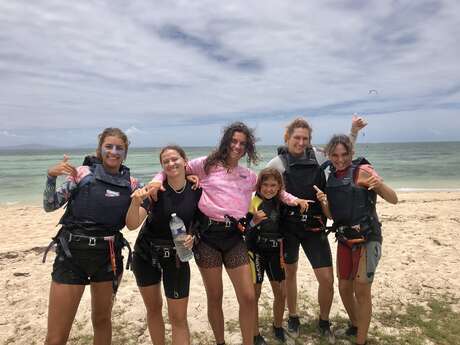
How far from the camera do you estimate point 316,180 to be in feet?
15.3

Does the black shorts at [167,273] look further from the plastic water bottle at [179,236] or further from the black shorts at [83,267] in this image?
the black shorts at [83,267]

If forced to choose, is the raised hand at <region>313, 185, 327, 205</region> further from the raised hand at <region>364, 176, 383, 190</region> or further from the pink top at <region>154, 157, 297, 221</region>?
the pink top at <region>154, 157, 297, 221</region>

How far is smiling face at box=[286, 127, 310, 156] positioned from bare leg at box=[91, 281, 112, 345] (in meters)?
2.75

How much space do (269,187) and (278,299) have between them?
155 centimetres

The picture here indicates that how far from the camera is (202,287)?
6.79 meters

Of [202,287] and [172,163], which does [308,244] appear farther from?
[202,287]

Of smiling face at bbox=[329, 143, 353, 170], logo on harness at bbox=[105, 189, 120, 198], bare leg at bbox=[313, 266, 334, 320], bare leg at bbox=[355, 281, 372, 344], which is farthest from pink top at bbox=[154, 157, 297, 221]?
bare leg at bbox=[355, 281, 372, 344]

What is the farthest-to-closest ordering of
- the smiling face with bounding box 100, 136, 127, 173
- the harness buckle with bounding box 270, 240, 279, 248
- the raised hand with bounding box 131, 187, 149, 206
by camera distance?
1. the harness buckle with bounding box 270, 240, 279, 248
2. the smiling face with bounding box 100, 136, 127, 173
3. the raised hand with bounding box 131, 187, 149, 206

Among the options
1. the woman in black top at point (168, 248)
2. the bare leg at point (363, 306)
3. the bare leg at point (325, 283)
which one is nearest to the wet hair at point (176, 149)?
the woman in black top at point (168, 248)

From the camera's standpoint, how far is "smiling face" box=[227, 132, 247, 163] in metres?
4.23

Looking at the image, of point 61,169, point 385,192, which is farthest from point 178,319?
point 385,192

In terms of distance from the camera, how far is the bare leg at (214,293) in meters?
3.99

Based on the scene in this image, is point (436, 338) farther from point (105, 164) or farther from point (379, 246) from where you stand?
point (105, 164)

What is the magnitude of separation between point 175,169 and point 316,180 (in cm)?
192
